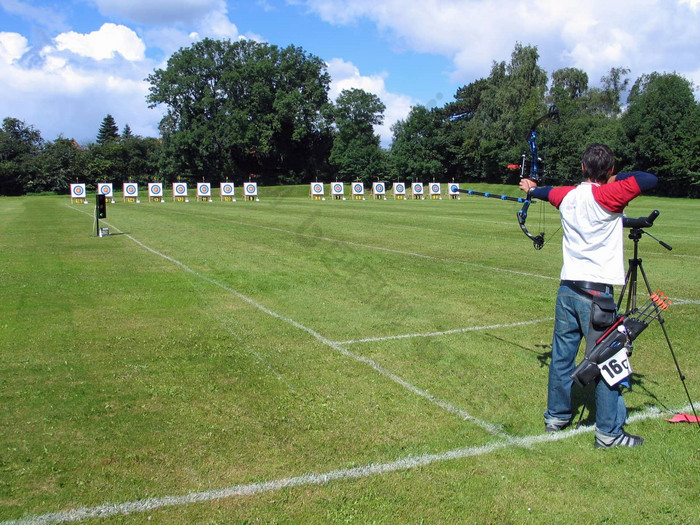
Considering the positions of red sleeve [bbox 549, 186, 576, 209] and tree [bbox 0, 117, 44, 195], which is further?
tree [bbox 0, 117, 44, 195]

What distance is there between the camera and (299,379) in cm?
587

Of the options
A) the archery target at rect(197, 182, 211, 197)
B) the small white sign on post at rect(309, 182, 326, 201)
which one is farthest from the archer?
the small white sign on post at rect(309, 182, 326, 201)

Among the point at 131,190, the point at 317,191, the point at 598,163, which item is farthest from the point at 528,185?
the point at 317,191

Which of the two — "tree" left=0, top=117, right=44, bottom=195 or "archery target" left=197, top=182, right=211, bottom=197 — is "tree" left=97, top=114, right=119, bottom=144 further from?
"archery target" left=197, top=182, right=211, bottom=197

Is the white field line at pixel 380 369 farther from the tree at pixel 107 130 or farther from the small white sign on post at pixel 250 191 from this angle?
the tree at pixel 107 130

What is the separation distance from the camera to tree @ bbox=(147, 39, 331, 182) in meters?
74.5

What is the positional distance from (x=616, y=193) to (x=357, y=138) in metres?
79.3

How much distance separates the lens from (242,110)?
7719 centimetres

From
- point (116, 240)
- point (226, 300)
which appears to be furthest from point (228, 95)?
point (226, 300)

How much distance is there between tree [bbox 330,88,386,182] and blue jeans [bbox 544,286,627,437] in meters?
72.9

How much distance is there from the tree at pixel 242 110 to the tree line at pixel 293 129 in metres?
0.16

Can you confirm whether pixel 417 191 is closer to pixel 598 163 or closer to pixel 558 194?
pixel 558 194

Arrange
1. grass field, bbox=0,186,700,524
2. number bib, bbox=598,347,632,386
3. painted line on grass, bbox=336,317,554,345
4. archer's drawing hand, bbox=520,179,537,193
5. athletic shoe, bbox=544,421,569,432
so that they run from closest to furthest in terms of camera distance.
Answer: grass field, bbox=0,186,700,524 → number bib, bbox=598,347,632,386 → athletic shoe, bbox=544,421,569,432 → archer's drawing hand, bbox=520,179,537,193 → painted line on grass, bbox=336,317,554,345

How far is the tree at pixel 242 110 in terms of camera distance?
74500 mm
